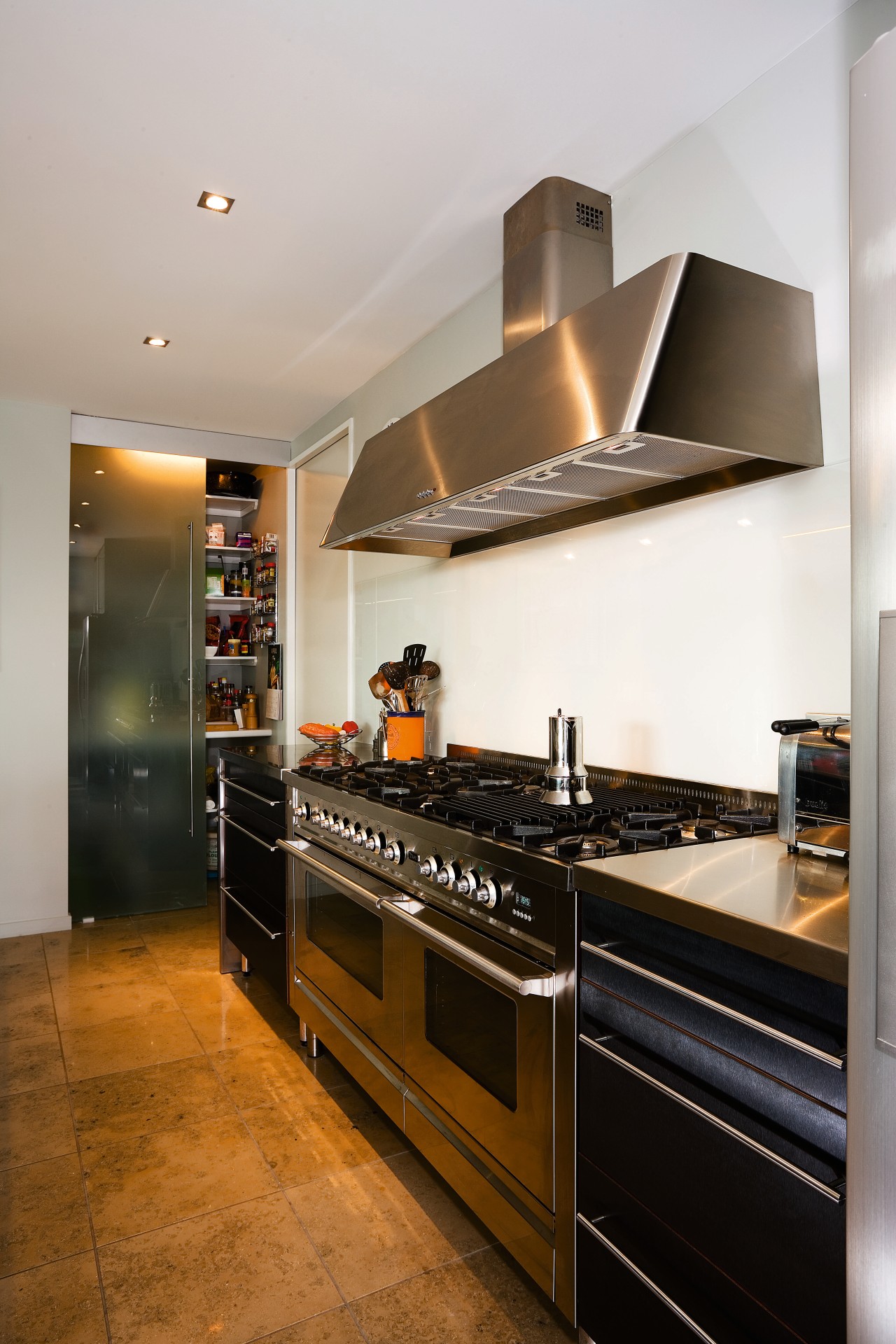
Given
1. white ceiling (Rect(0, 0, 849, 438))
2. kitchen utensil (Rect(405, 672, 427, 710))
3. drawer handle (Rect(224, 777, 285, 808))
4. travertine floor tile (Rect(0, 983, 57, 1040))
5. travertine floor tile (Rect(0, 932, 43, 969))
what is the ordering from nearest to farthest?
white ceiling (Rect(0, 0, 849, 438)), drawer handle (Rect(224, 777, 285, 808)), travertine floor tile (Rect(0, 983, 57, 1040)), kitchen utensil (Rect(405, 672, 427, 710)), travertine floor tile (Rect(0, 932, 43, 969))

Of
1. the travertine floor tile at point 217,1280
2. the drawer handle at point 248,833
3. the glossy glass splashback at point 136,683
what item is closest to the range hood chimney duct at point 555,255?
the drawer handle at point 248,833

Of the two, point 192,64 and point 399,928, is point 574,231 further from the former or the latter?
point 399,928

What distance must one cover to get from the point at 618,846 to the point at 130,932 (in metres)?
3.37

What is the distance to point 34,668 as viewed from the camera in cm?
410

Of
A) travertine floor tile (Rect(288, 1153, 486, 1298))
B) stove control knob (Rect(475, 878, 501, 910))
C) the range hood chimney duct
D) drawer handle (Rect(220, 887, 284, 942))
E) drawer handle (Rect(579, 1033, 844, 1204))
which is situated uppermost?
the range hood chimney duct

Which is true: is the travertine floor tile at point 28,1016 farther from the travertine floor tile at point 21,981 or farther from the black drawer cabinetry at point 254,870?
the black drawer cabinetry at point 254,870

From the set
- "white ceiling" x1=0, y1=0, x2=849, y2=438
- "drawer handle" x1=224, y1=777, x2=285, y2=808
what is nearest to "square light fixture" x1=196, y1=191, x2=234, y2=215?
"white ceiling" x1=0, y1=0, x2=849, y2=438

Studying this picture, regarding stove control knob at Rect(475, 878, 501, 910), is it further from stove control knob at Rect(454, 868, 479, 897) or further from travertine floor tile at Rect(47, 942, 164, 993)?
travertine floor tile at Rect(47, 942, 164, 993)

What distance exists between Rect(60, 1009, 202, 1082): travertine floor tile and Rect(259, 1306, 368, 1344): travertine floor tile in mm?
1285

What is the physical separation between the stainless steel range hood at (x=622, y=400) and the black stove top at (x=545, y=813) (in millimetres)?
713

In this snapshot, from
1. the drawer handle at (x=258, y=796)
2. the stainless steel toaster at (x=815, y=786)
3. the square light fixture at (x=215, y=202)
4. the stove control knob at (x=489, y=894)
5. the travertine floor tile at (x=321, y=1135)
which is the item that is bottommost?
the travertine floor tile at (x=321, y=1135)

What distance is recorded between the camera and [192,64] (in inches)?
69.8

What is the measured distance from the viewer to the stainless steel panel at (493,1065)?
147 centimetres

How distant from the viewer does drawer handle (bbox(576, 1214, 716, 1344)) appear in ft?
3.80
